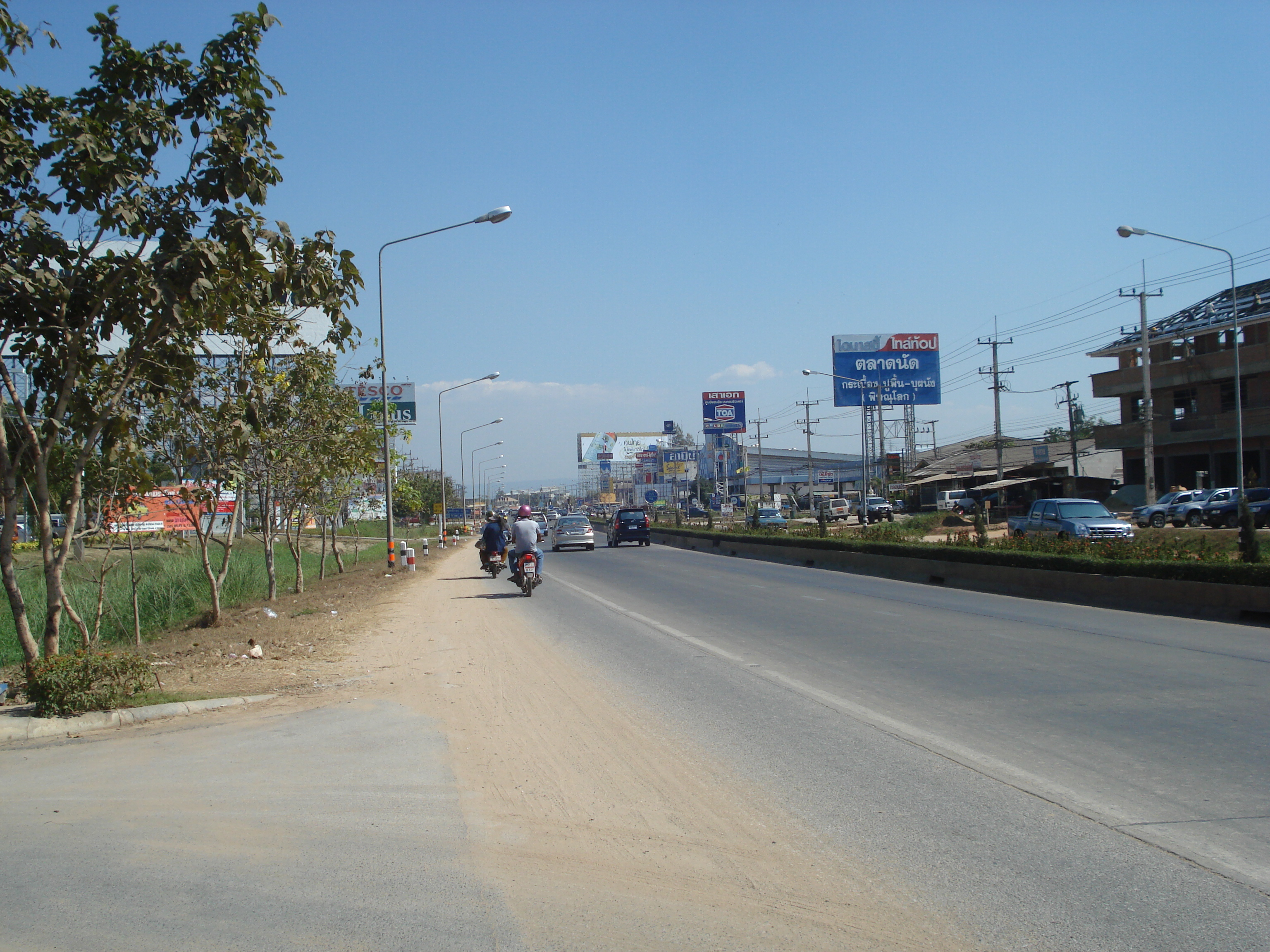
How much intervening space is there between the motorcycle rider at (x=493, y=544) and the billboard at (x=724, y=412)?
46346 mm

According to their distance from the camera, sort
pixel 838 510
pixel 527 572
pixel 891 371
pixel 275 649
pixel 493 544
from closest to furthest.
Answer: pixel 275 649 → pixel 527 572 → pixel 493 544 → pixel 891 371 → pixel 838 510

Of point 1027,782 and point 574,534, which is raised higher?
point 574,534

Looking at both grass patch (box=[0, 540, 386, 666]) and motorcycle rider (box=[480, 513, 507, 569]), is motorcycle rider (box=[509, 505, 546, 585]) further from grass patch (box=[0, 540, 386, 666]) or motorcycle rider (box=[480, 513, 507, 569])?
grass patch (box=[0, 540, 386, 666])

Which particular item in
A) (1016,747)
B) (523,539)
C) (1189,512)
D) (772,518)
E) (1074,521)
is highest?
(523,539)

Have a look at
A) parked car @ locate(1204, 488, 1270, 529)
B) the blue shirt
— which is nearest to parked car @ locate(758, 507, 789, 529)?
parked car @ locate(1204, 488, 1270, 529)

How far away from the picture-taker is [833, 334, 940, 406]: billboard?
44312 millimetres

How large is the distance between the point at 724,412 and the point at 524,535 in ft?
172

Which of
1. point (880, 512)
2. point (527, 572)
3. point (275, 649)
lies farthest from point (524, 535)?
point (880, 512)

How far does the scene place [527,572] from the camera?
1984cm

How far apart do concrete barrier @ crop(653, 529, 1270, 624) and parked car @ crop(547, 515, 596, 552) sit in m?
13.1

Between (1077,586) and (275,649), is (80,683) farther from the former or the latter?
(1077,586)

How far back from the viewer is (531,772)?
642 centimetres

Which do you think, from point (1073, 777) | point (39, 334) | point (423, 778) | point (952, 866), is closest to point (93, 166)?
point (39, 334)

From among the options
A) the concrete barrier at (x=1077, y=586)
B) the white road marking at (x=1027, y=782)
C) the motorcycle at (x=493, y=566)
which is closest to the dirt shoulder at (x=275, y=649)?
the motorcycle at (x=493, y=566)
